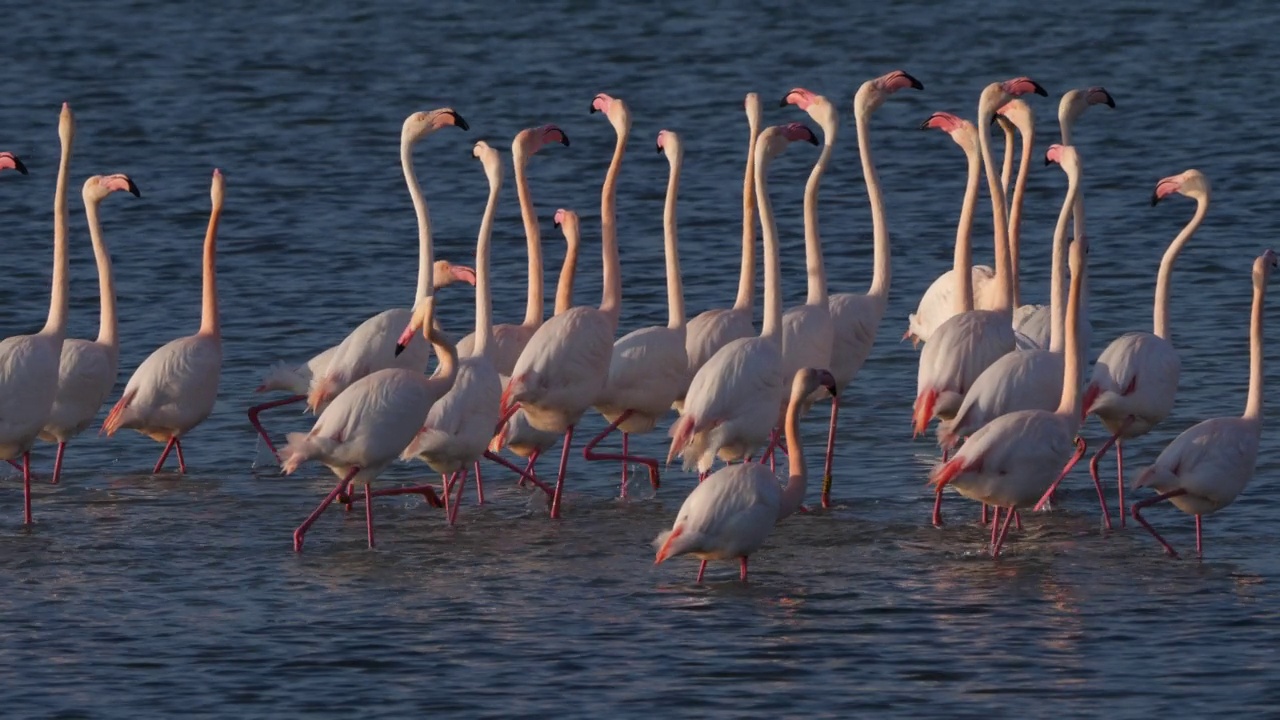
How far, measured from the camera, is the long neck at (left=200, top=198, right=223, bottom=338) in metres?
11.5

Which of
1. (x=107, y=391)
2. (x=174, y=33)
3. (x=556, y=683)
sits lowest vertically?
(x=556, y=683)

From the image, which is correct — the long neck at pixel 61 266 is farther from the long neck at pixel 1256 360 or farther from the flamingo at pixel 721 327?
the long neck at pixel 1256 360

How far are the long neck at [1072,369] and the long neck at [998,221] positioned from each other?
1207 mm

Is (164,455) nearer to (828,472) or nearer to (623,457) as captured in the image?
(623,457)

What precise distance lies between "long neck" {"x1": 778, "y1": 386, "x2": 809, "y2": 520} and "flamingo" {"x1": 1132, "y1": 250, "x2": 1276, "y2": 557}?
4.28ft

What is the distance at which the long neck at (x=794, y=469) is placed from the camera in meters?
9.14

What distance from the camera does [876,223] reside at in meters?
12.0

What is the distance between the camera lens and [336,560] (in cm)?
980

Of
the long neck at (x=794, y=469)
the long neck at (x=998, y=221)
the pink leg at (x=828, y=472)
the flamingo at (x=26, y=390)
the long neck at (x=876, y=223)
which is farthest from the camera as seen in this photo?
the long neck at (x=876, y=223)

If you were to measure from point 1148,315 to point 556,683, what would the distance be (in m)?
7.23

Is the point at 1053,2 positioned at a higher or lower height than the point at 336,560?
higher

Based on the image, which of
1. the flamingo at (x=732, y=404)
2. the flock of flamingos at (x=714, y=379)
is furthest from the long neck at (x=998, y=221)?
the flamingo at (x=732, y=404)

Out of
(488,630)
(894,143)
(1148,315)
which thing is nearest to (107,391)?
(488,630)

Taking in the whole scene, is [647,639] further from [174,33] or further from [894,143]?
[174,33]
